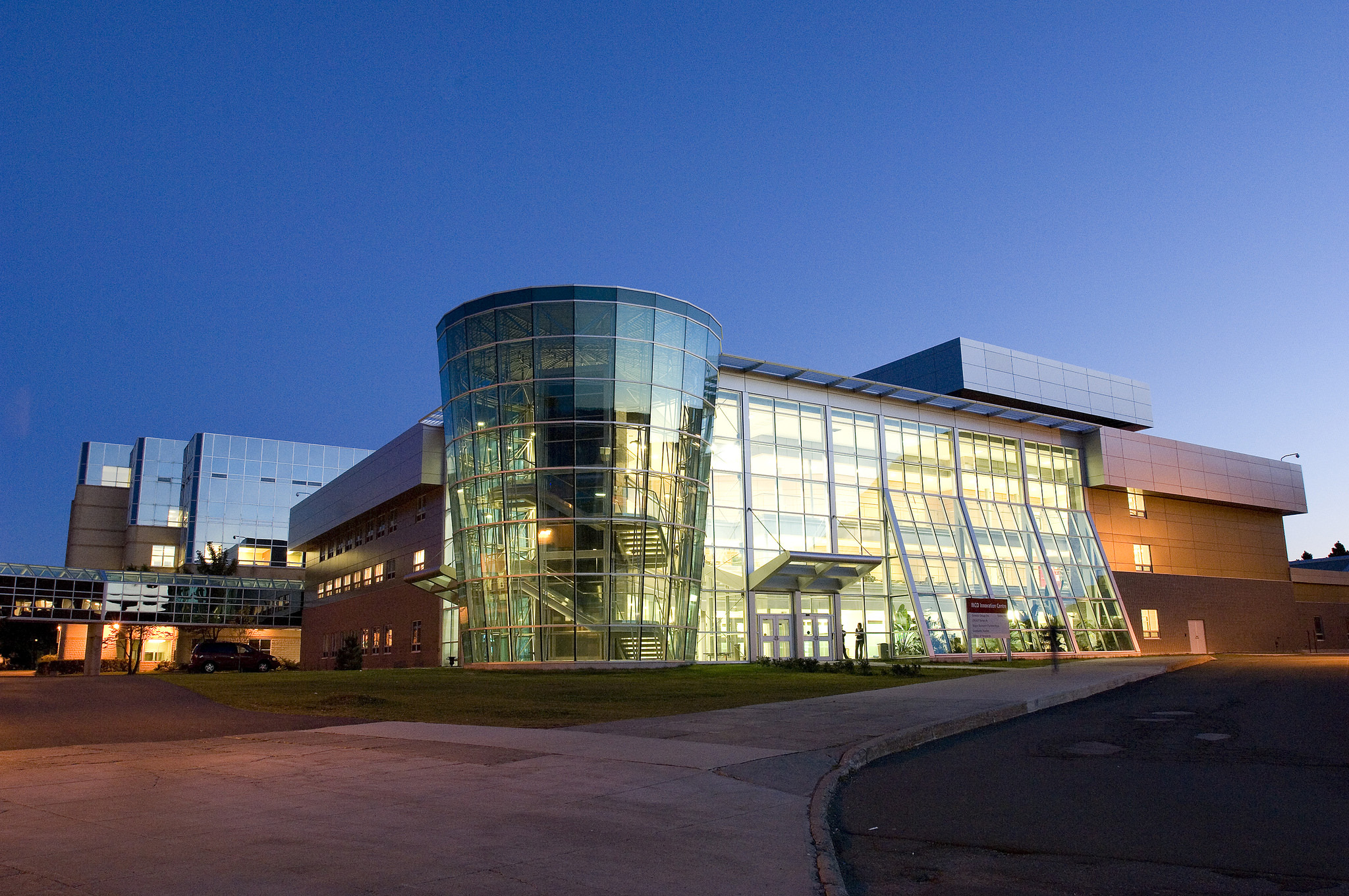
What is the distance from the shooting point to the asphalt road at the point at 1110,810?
6.15m

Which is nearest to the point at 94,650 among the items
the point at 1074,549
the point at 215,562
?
the point at 215,562

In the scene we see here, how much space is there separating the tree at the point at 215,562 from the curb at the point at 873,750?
75.5 m

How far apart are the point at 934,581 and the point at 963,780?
111 ft

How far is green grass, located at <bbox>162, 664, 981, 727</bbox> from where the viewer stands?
16734mm

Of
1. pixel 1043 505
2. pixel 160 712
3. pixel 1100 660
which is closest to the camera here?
pixel 160 712

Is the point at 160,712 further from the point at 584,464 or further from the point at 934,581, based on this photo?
the point at 934,581

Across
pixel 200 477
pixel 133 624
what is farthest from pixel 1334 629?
pixel 200 477

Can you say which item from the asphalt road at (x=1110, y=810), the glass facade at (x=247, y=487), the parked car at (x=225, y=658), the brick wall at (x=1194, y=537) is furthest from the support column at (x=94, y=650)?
the brick wall at (x=1194, y=537)

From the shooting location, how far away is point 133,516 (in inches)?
→ 3610

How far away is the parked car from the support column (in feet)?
27.0

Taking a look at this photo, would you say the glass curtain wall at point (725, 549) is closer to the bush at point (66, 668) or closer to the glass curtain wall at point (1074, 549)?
the glass curtain wall at point (1074, 549)

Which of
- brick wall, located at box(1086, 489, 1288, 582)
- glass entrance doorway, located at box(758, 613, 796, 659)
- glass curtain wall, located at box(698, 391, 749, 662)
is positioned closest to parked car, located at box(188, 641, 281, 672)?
glass curtain wall, located at box(698, 391, 749, 662)

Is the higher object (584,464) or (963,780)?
(584,464)

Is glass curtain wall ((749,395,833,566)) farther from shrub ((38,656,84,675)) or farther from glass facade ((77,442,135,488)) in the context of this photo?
glass facade ((77,442,135,488))
